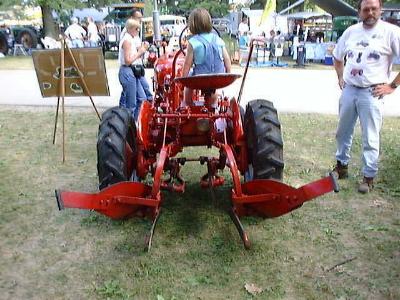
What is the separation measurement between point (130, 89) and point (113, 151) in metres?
3.24

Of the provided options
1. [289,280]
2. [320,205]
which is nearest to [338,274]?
[289,280]

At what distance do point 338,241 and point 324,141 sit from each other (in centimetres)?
305

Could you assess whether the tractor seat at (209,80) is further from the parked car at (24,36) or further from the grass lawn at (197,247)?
the parked car at (24,36)

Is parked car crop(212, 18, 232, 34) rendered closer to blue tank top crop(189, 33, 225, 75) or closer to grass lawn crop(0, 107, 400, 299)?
blue tank top crop(189, 33, 225, 75)

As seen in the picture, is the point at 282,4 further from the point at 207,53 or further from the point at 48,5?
the point at 207,53

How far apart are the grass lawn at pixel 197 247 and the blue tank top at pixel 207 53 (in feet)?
4.02

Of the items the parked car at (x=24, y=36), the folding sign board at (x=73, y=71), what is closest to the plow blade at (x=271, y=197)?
the folding sign board at (x=73, y=71)

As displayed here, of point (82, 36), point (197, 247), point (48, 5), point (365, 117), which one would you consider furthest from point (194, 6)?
point (197, 247)

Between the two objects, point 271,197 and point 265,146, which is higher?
point 265,146

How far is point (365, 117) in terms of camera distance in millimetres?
4512

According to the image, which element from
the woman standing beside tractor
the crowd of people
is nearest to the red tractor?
the woman standing beside tractor

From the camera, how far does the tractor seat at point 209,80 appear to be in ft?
11.3

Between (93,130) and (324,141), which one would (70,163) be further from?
(324,141)

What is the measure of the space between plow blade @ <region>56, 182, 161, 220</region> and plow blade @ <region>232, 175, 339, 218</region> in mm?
642
